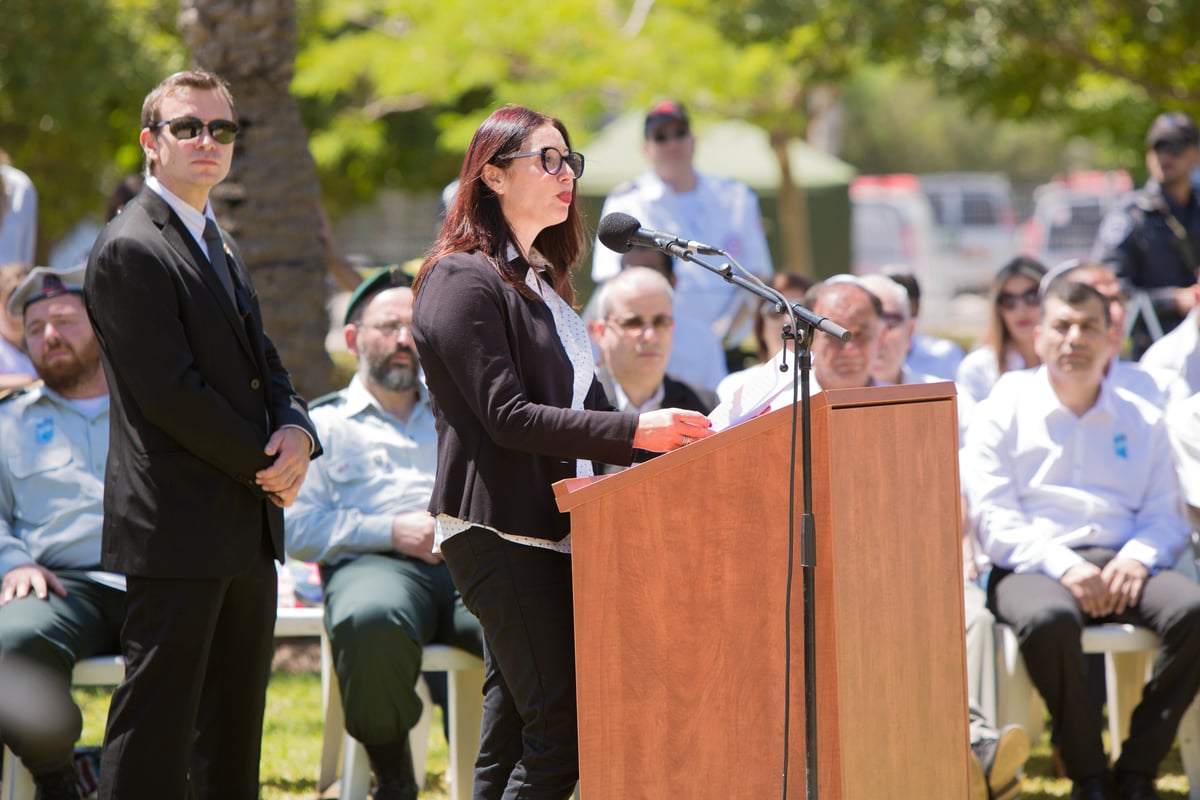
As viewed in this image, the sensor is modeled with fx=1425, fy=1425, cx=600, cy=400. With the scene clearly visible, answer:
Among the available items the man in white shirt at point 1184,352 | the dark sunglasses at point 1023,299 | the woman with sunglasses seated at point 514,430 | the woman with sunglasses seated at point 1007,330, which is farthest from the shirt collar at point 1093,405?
the woman with sunglasses seated at point 514,430

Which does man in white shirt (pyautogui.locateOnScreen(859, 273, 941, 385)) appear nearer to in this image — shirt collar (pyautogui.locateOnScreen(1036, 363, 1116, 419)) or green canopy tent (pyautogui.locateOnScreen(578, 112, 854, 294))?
shirt collar (pyautogui.locateOnScreen(1036, 363, 1116, 419))

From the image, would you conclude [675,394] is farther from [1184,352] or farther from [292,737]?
[1184,352]

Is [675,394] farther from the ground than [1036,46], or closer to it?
closer to it

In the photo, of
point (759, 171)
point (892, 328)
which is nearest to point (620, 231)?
point (892, 328)

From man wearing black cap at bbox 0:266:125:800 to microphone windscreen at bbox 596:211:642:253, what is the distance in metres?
2.45

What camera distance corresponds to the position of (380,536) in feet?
17.1

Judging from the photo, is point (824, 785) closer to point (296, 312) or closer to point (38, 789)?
point (38, 789)

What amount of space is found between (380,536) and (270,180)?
3208 mm

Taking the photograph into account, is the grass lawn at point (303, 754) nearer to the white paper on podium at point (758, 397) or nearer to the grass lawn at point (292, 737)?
the grass lawn at point (292, 737)

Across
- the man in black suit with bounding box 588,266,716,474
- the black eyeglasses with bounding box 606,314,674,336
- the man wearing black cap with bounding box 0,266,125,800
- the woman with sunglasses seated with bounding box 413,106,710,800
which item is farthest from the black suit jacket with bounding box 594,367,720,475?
the woman with sunglasses seated with bounding box 413,106,710,800

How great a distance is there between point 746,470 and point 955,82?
13.2 metres

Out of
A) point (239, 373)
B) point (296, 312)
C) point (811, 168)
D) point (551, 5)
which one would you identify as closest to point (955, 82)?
point (551, 5)

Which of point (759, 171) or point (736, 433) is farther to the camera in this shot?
point (759, 171)

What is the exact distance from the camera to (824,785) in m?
3.18
